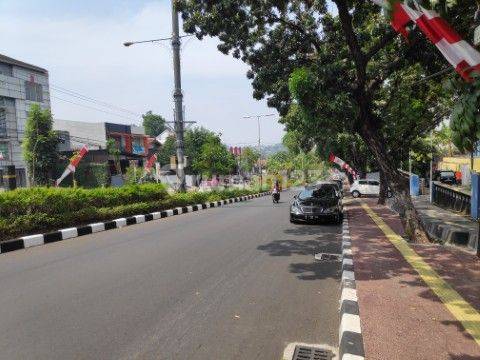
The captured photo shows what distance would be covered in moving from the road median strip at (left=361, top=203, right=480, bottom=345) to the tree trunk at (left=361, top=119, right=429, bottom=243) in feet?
4.03

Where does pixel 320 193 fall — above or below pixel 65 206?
below

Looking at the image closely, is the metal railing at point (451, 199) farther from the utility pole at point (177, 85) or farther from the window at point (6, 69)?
the window at point (6, 69)

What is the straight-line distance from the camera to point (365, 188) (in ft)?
105

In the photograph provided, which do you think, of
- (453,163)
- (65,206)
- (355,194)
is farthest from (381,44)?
(453,163)

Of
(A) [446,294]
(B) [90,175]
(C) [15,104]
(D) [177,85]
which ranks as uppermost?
(C) [15,104]

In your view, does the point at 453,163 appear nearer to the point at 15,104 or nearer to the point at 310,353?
the point at 15,104

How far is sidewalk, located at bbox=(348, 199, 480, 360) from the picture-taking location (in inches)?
138

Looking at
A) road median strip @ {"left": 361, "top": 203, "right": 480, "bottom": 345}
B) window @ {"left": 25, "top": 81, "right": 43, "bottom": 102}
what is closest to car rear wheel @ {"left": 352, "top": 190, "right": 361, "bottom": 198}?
road median strip @ {"left": 361, "top": 203, "right": 480, "bottom": 345}

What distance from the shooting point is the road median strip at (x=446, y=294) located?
3.97 m

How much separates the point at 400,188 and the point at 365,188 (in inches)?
894

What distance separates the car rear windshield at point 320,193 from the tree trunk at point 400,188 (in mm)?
3903

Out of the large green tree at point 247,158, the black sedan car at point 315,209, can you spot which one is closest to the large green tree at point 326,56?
the black sedan car at point 315,209

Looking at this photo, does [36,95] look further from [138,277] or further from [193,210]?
[138,277]

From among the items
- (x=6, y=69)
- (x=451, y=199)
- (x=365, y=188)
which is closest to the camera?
(x=451, y=199)
